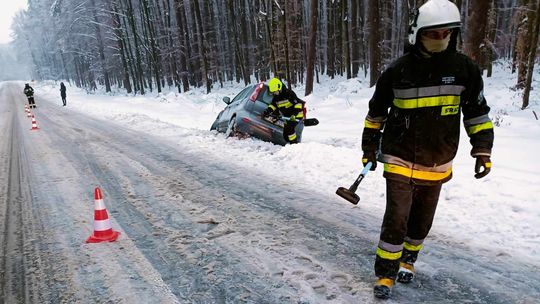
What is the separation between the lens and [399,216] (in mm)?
2988

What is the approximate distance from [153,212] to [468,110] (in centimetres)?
405

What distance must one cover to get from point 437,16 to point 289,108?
6049mm

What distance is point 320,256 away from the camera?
372 centimetres

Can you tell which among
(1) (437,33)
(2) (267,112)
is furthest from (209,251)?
(2) (267,112)

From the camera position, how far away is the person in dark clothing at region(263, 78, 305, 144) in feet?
27.9

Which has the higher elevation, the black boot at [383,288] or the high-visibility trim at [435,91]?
the high-visibility trim at [435,91]

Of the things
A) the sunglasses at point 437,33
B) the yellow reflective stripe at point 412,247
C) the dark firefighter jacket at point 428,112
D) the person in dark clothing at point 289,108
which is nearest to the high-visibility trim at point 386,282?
the yellow reflective stripe at point 412,247

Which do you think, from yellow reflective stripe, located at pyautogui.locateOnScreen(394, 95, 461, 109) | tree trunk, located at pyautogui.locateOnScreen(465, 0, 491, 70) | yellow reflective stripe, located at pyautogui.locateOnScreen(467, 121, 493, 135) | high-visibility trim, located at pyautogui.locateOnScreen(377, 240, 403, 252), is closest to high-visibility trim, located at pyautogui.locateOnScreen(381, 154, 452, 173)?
yellow reflective stripe, located at pyautogui.locateOnScreen(467, 121, 493, 135)

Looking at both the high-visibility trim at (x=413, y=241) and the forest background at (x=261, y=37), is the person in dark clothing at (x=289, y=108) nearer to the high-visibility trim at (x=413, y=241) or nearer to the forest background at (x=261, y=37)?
the high-visibility trim at (x=413, y=241)

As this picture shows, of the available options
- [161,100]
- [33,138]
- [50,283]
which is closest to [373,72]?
[161,100]

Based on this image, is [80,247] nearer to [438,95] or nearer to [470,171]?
[438,95]

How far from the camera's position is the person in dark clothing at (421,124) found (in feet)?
9.05

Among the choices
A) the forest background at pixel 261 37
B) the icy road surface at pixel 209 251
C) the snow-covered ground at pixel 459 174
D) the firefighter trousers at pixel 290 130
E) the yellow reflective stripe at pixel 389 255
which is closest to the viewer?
the yellow reflective stripe at pixel 389 255

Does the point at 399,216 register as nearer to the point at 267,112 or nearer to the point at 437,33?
the point at 437,33
